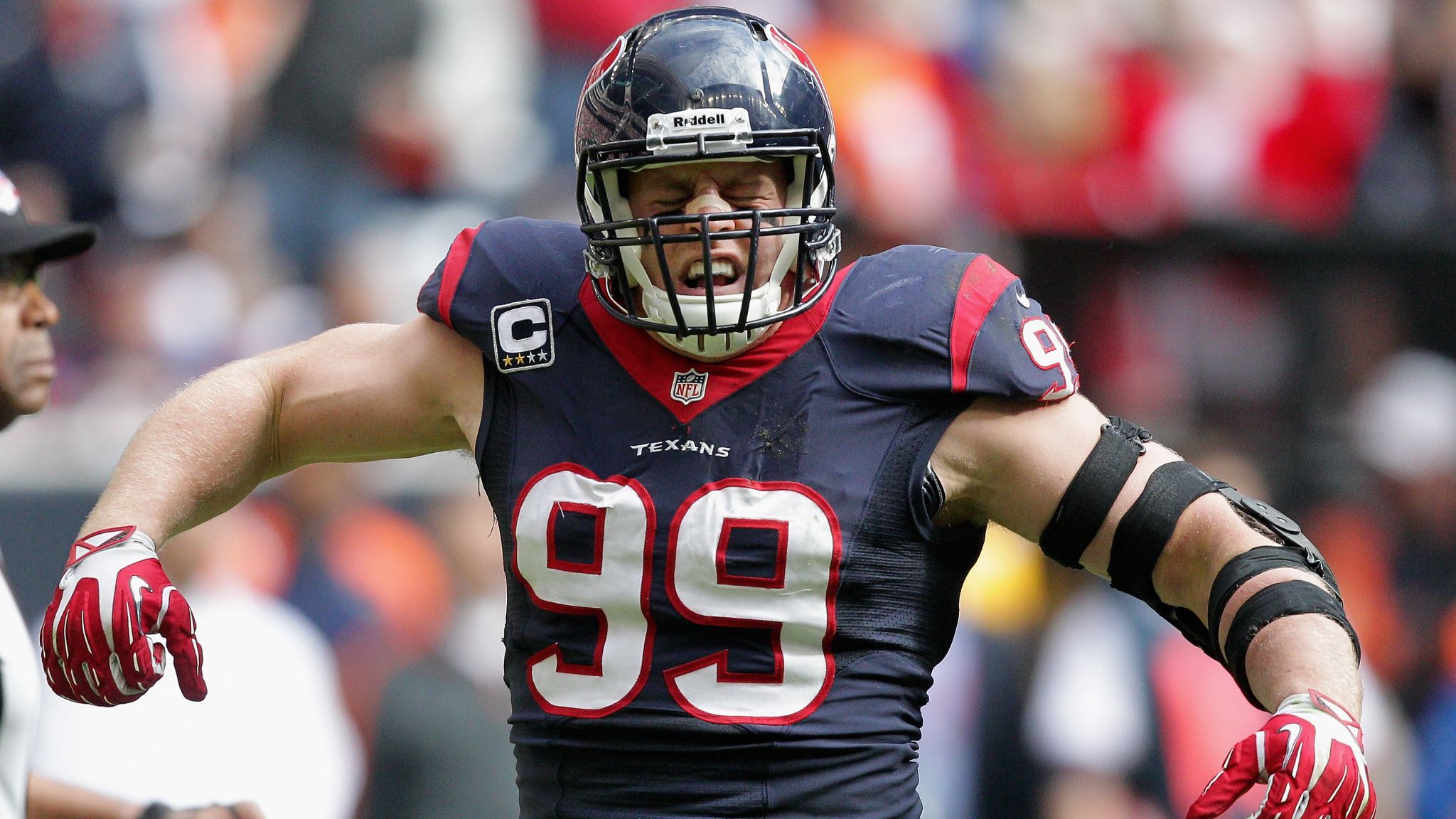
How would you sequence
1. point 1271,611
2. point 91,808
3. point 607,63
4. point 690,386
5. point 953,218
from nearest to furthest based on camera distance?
point 1271,611
point 690,386
point 607,63
point 91,808
point 953,218

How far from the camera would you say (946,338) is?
2.91 metres

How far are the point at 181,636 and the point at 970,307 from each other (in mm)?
1338

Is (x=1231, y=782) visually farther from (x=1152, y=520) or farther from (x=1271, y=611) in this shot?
(x=1152, y=520)

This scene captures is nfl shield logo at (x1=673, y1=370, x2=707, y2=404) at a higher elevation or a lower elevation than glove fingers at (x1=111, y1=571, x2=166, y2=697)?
higher

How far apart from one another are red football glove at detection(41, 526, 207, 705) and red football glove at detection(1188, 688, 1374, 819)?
1516mm

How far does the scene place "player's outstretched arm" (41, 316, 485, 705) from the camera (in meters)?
3.05

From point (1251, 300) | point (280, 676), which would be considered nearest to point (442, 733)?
point (280, 676)

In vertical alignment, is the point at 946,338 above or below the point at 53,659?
above

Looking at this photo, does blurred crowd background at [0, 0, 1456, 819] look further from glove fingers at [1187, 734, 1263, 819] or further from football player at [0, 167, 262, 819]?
glove fingers at [1187, 734, 1263, 819]

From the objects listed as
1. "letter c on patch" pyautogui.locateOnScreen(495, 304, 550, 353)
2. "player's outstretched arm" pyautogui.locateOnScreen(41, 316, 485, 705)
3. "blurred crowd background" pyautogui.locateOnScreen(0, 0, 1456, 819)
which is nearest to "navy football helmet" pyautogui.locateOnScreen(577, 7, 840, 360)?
"letter c on patch" pyautogui.locateOnScreen(495, 304, 550, 353)

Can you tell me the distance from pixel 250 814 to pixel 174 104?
496cm

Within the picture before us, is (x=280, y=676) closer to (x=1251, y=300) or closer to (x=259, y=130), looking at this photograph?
(x=259, y=130)

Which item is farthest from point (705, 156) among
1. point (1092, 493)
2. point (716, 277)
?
point (1092, 493)

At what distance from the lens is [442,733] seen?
553 centimetres
